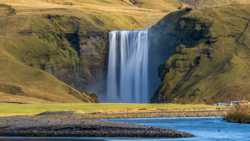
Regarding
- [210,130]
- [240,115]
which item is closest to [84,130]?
[210,130]

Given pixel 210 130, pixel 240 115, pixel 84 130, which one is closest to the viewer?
pixel 84 130

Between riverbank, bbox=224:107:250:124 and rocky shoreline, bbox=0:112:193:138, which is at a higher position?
rocky shoreline, bbox=0:112:193:138

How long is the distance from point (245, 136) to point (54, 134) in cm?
2241

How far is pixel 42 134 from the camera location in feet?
405

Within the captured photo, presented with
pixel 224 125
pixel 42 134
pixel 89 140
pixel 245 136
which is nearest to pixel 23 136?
pixel 42 134

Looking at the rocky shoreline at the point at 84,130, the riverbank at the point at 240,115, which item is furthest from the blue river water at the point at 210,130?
the rocky shoreline at the point at 84,130

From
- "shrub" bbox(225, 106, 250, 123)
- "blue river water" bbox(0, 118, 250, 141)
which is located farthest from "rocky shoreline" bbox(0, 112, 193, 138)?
"shrub" bbox(225, 106, 250, 123)

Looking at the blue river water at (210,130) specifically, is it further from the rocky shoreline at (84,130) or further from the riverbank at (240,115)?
the rocky shoreline at (84,130)

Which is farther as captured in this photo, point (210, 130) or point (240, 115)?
point (240, 115)

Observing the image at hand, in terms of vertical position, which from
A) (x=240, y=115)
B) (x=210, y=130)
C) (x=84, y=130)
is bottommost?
(x=240, y=115)

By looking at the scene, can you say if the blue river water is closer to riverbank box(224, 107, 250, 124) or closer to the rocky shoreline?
riverbank box(224, 107, 250, 124)

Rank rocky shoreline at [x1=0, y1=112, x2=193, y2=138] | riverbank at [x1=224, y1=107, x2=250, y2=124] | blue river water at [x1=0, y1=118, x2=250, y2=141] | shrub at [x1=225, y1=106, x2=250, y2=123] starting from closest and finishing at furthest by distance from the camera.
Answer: blue river water at [x1=0, y1=118, x2=250, y2=141] → rocky shoreline at [x1=0, y1=112, x2=193, y2=138] → shrub at [x1=225, y1=106, x2=250, y2=123] → riverbank at [x1=224, y1=107, x2=250, y2=124]

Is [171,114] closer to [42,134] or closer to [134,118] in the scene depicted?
[134,118]

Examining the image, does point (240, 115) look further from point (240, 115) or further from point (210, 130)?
point (210, 130)
